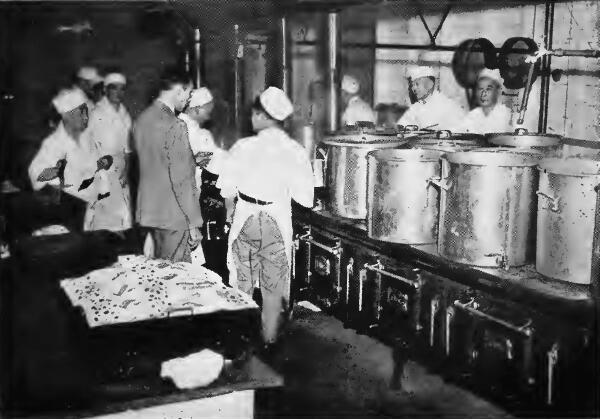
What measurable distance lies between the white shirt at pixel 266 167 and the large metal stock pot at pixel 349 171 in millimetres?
240

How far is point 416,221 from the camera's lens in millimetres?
3959

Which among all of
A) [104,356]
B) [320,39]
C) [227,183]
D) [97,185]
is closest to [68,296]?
[104,356]

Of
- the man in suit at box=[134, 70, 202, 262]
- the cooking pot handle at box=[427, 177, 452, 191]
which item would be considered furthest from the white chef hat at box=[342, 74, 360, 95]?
the cooking pot handle at box=[427, 177, 452, 191]

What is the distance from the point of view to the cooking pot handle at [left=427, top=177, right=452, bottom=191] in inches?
142

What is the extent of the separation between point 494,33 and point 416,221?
3.21 m

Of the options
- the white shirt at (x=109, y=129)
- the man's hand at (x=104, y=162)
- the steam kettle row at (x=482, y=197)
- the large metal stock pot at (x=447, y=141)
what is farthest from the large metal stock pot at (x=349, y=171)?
the white shirt at (x=109, y=129)

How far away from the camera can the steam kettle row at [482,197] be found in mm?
3072

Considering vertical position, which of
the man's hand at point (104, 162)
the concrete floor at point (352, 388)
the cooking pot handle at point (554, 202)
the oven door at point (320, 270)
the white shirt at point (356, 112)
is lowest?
the concrete floor at point (352, 388)

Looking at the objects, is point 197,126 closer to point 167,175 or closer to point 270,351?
point 167,175

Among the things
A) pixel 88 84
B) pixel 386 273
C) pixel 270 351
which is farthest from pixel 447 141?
pixel 88 84

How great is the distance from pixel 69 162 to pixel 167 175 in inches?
52.3

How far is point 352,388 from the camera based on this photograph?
4.48 meters

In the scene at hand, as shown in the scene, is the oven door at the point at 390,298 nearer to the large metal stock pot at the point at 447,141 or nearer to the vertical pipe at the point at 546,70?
the large metal stock pot at the point at 447,141

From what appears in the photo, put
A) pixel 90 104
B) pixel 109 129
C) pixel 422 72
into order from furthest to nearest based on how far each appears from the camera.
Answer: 1. pixel 90 104
2. pixel 109 129
3. pixel 422 72
